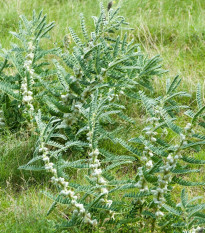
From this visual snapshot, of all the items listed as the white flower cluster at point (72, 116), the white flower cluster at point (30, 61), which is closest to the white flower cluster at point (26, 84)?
the white flower cluster at point (30, 61)

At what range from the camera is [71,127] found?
3363mm

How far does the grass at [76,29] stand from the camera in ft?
9.45

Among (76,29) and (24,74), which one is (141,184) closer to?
(24,74)

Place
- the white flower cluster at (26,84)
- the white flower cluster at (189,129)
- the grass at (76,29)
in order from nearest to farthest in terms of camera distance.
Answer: the white flower cluster at (189,129) < the grass at (76,29) < the white flower cluster at (26,84)

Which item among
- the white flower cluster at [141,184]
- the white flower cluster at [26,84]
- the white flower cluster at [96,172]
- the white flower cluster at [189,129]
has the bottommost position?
the white flower cluster at [141,184]

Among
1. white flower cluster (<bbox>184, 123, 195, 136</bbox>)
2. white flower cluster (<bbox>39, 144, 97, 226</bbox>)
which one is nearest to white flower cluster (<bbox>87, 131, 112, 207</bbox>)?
white flower cluster (<bbox>39, 144, 97, 226</bbox>)

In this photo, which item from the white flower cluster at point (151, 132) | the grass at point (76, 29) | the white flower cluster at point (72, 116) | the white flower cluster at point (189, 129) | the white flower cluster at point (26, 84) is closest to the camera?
the white flower cluster at point (189, 129)

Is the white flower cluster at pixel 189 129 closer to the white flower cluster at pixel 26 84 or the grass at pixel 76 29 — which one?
the grass at pixel 76 29

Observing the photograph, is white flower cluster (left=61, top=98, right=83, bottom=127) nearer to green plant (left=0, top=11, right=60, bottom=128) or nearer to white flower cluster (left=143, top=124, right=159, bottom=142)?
green plant (left=0, top=11, right=60, bottom=128)

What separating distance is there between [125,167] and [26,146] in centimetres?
95

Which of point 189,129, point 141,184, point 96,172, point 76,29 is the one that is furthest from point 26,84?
point 76,29

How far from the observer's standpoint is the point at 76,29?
6.13 metres

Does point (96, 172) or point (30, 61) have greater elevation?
point (30, 61)

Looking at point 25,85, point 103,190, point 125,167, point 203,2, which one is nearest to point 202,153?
point 125,167
